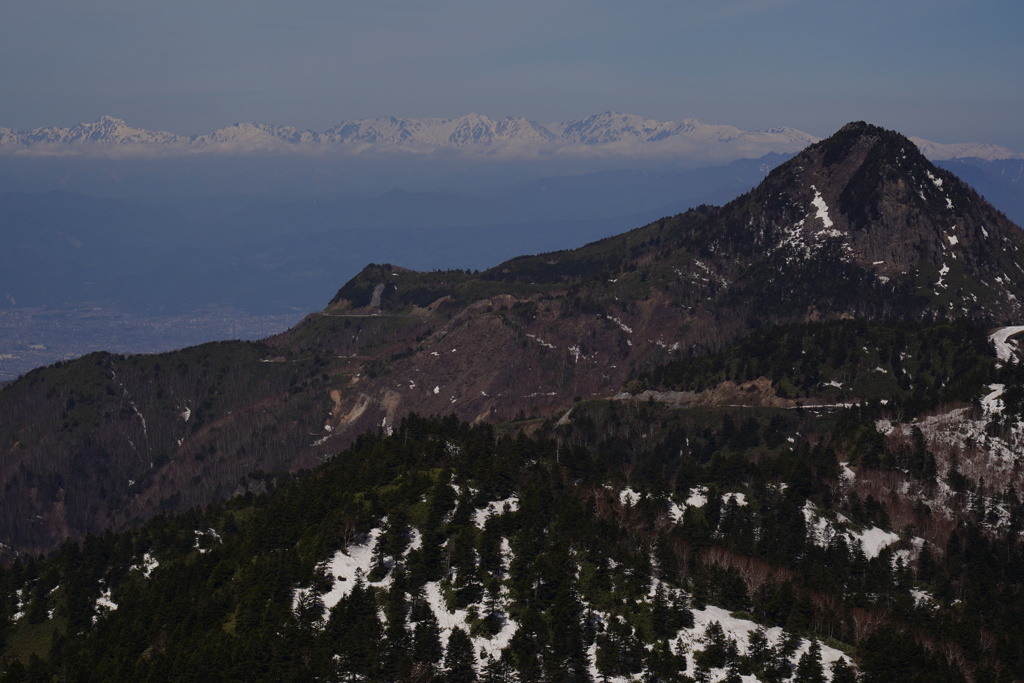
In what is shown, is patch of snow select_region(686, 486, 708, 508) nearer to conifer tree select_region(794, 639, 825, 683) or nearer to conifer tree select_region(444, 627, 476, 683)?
conifer tree select_region(794, 639, 825, 683)

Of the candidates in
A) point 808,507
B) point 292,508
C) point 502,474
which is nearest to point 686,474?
point 808,507

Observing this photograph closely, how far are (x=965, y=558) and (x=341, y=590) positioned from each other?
298ft

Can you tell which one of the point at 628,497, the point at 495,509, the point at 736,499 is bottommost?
the point at 736,499

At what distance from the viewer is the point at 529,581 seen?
122 meters

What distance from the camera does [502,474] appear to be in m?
146

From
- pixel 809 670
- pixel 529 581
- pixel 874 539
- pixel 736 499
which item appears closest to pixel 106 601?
pixel 529 581

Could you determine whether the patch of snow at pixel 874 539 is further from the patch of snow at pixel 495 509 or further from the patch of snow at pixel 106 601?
the patch of snow at pixel 106 601

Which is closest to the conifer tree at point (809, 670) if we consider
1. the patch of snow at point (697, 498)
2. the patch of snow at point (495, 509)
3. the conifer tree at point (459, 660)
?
the conifer tree at point (459, 660)

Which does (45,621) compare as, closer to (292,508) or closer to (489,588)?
(292,508)

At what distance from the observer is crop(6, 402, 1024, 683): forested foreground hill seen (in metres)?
110

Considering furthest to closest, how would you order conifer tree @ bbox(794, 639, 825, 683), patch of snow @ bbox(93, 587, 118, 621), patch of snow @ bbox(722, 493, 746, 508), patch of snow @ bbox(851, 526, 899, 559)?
1. patch of snow @ bbox(722, 493, 746, 508)
2. patch of snow @ bbox(851, 526, 899, 559)
3. patch of snow @ bbox(93, 587, 118, 621)
4. conifer tree @ bbox(794, 639, 825, 683)

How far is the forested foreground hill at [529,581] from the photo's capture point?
11031cm

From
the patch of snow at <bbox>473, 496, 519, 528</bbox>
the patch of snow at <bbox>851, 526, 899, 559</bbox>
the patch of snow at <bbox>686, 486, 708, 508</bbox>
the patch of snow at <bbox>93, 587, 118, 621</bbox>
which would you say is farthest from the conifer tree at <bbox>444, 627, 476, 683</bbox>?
the patch of snow at <bbox>851, 526, 899, 559</bbox>

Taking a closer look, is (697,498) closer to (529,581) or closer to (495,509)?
(495,509)
